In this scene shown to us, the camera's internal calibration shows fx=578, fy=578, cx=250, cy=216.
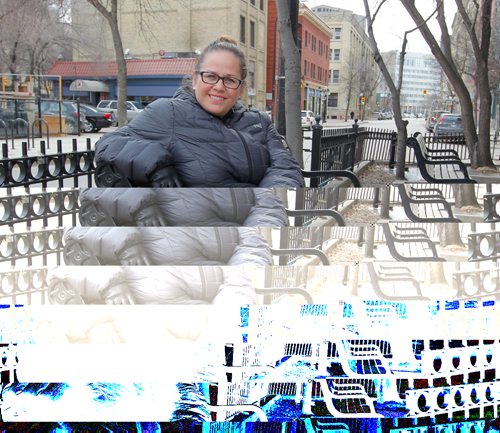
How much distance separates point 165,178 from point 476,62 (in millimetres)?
4432

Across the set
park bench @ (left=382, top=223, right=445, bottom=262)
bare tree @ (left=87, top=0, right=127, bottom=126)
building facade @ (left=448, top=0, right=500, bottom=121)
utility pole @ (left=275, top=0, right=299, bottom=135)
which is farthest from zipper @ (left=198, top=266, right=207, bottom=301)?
building facade @ (left=448, top=0, right=500, bottom=121)

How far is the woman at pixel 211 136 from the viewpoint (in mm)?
1740

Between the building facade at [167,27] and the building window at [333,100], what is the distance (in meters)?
0.60

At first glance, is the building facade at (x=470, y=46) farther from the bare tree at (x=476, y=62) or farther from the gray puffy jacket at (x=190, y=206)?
the gray puffy jacket at (x=190, y=206)

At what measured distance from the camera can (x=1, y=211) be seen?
1.31m

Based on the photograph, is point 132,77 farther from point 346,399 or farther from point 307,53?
point 346,399

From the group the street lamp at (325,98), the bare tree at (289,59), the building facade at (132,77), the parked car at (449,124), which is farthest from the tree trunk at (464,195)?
the parked car at (449,124)

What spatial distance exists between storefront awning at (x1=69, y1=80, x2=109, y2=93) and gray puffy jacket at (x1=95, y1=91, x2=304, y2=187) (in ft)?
3.53

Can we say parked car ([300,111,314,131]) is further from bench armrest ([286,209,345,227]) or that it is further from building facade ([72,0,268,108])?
bench armrest ([286,209,345,227])

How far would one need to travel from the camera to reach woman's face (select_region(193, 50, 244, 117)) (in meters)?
1.85

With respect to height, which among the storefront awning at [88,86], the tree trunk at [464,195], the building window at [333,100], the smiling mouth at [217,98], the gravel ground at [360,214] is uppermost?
the storefront awning at [88,86]

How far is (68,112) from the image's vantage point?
5.02 m

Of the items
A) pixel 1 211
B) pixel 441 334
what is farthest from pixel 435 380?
pixel 1 211

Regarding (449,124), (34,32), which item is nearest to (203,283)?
(34,32)
